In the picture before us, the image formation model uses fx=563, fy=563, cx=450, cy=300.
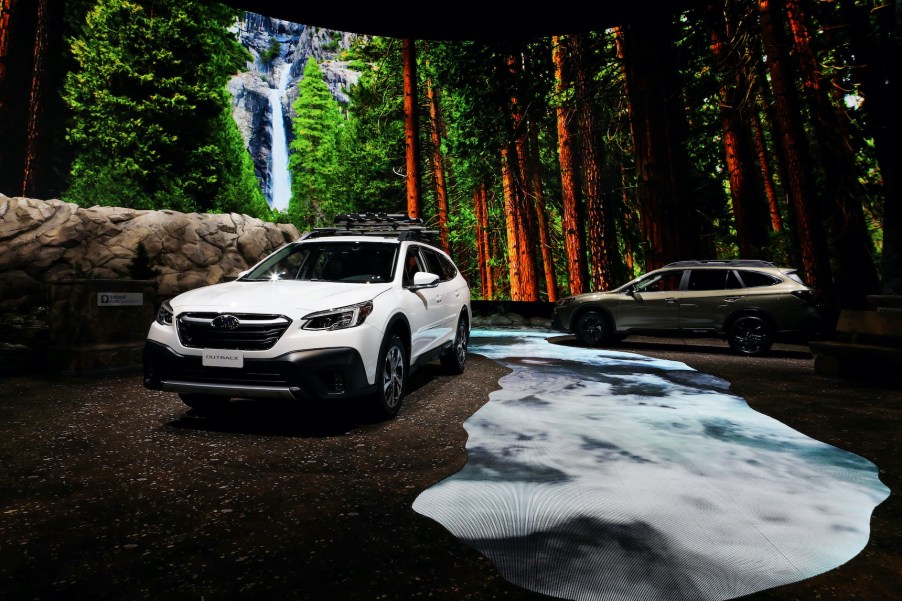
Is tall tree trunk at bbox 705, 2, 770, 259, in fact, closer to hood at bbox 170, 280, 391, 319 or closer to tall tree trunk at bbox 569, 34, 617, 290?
tall tree trunk at bbox 569, 34, 617, 290

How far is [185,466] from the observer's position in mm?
4176

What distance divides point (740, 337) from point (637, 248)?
30.8ft

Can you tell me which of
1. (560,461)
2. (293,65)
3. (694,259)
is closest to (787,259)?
(694,259)

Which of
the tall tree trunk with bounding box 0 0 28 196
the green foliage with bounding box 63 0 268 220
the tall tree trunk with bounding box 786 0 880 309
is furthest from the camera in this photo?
the green foliage with bounding box 63 0 268 220

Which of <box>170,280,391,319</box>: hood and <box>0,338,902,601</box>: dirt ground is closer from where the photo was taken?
<box>0,338,902,601</box>: dirt ground

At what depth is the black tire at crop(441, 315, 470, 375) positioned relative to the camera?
8209mm

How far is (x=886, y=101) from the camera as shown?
38.9 ft

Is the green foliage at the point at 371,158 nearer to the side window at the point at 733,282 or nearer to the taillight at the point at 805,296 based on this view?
the side window at the point at 733,282

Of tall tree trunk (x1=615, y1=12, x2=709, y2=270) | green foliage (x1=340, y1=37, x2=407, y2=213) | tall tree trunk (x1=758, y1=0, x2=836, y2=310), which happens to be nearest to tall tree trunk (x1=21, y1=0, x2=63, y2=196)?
green foliage (x1=340, y1=37, x2=407, y2=213)

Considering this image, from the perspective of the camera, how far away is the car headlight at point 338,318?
16.1ft

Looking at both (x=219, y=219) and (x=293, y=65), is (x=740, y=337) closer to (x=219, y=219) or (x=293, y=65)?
(x=219, y=219)

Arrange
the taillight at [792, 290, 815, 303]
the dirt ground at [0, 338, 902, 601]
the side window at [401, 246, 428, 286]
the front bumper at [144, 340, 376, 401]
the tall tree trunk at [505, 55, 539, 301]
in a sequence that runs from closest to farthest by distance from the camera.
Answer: the dirt ground at [0, 338, 902, 601] → the front bumper at [144, 340, 376, 401] → the side window at [401, 246, 428, 286] → the taillight at [792, 290, 815, 303] → the tall tree trunk at [505, 55, 539, 301]

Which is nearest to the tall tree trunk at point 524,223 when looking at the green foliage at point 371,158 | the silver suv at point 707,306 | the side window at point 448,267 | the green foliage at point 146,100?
the silver suv at point 707,306

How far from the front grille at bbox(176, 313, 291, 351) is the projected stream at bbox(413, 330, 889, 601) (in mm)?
1936
